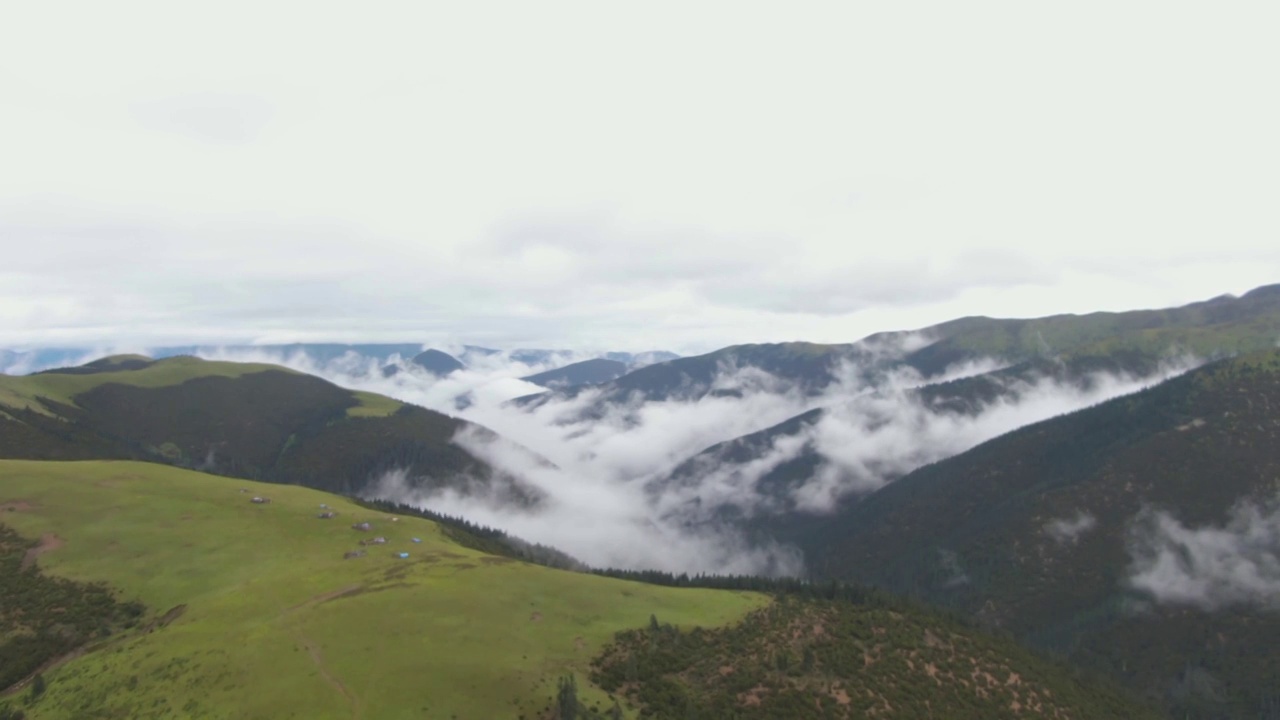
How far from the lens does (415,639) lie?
84.6m

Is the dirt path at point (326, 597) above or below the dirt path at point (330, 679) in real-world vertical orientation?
above

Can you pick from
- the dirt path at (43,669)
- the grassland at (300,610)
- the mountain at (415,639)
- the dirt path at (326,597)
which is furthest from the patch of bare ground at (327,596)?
the dirt path at (43,669)

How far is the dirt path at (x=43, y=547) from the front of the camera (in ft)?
365

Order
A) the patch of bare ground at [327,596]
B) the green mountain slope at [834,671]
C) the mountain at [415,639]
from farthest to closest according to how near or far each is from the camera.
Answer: the patch of bare ground at [327,596] → the green mountain slope at [834,671] → the mountain at [415,639]

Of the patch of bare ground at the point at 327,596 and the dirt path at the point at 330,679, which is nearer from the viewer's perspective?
the dirt path at the point at 330,679

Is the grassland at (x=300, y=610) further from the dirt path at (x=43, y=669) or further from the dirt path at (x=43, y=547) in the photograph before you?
the dirt path at (x=43, y=669)

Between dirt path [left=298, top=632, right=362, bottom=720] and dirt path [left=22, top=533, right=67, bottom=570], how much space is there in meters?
69.6

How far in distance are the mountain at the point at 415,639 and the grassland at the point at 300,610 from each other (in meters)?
0.38

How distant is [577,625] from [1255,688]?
24708 centimetres

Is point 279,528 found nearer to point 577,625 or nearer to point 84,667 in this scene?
point 84,667

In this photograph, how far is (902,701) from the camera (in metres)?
A: 84.7

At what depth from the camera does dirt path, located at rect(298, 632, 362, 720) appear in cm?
6962

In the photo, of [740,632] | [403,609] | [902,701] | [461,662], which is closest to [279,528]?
[403,609]

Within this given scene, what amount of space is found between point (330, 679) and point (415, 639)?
470 inches
